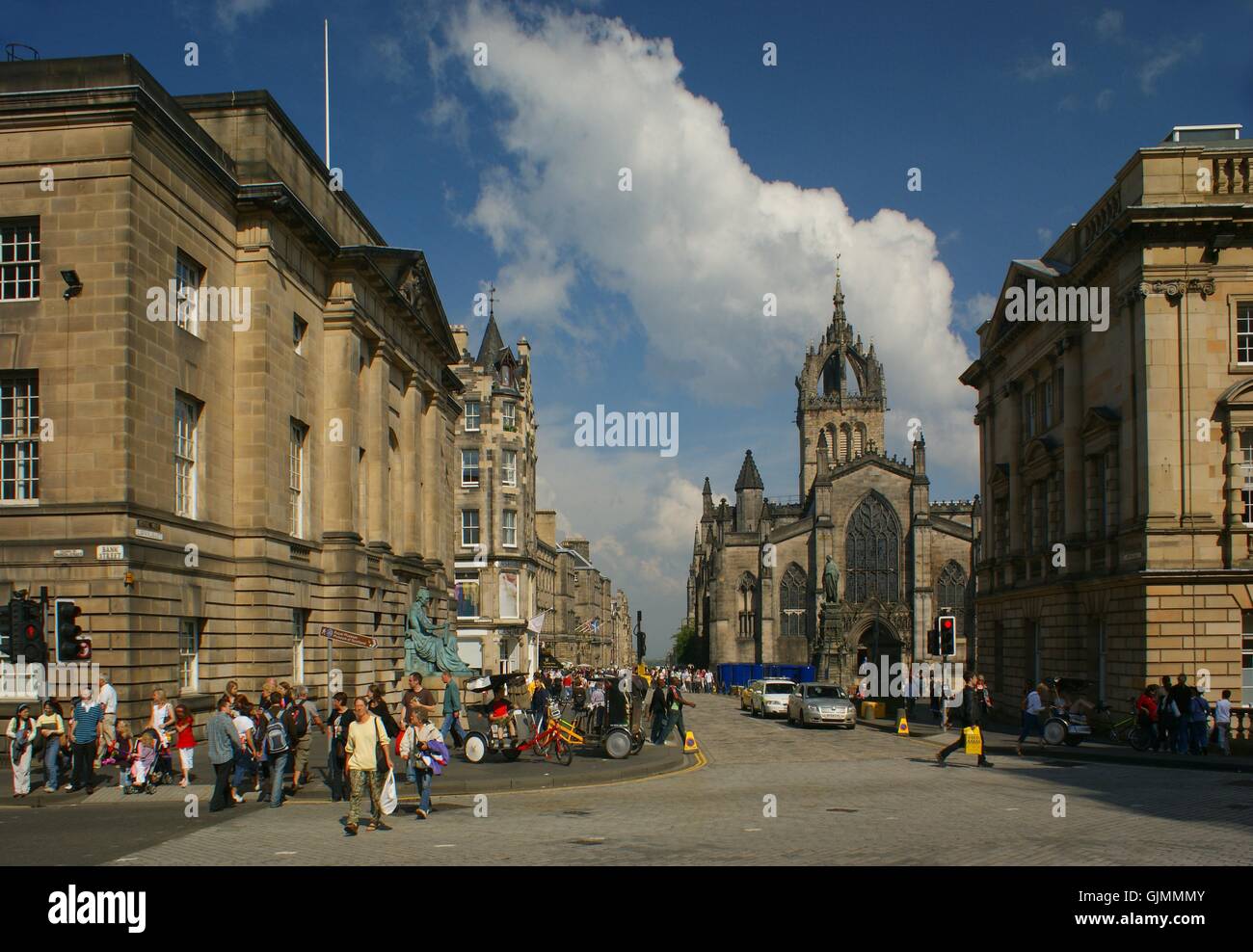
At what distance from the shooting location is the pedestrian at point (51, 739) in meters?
19.3

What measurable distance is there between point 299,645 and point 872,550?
72.5 metres

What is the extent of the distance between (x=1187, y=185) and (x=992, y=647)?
68.2 feet

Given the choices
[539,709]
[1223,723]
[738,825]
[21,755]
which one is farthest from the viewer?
[539,709]

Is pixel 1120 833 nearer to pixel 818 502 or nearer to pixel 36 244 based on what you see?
pixel 36 244

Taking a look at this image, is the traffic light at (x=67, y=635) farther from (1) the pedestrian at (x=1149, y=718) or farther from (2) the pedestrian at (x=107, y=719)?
(1) the pedestrian at (x=1149, y=718)

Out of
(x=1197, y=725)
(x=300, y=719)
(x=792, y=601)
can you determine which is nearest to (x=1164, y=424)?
(x=1197, y=725)

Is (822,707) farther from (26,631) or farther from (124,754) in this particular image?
(26,631)

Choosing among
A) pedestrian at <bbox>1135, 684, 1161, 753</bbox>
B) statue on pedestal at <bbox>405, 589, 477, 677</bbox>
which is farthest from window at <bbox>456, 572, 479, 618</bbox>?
pedestrian at <bbox>1135, 684, 1161, 753</bbox>

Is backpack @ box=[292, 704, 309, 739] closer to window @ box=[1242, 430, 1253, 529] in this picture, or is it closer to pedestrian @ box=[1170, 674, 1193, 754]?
pedestrian @ box=[1170, 674, 1193, 754]

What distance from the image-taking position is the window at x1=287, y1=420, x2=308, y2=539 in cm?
3212

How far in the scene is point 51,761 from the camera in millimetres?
19328

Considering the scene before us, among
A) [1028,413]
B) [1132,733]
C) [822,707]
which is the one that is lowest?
[822,707]

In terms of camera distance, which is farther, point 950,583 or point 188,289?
point 950,583

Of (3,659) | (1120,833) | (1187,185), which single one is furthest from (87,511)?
(1187,185)
